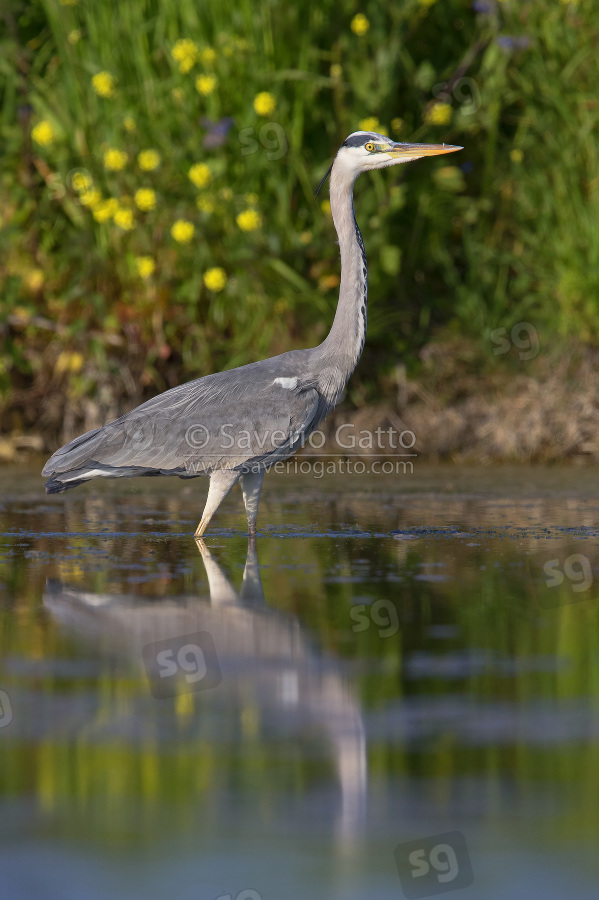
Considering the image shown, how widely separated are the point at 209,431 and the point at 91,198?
3.22 metres

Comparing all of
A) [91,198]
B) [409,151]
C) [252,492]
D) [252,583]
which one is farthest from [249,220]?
[252,583]

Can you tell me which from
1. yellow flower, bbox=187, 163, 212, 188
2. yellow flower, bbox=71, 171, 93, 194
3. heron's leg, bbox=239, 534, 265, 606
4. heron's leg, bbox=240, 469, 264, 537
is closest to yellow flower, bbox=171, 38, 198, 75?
yellow flower, bbox=187, 163, 212, 188

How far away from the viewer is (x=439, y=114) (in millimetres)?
9531

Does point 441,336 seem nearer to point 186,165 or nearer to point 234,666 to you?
point 186,165

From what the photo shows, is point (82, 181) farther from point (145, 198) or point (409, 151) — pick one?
point (409, 151)

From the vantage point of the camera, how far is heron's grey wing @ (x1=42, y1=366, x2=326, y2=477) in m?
6.71

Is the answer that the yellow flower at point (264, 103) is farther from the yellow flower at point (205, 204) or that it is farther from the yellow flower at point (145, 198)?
the yellow flower at point (145, 198)

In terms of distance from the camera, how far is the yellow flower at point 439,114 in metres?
9.52

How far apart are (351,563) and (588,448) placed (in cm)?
376

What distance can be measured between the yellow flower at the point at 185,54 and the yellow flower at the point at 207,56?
0.16 ft

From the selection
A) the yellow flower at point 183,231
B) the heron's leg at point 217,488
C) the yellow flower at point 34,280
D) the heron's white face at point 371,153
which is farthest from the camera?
the yellow flower at point 34,280

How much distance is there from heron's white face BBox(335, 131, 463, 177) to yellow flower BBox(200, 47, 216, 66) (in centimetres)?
224

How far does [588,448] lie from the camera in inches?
367

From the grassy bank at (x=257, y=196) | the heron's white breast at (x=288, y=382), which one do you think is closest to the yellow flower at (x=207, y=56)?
the grassy bank at (x=257, y=196)
